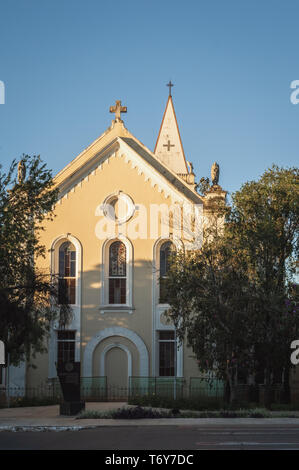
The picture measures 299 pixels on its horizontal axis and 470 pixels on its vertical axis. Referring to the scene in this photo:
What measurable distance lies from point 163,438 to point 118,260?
1789 cm

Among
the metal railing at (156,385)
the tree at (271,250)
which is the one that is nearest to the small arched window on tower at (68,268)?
the metal railing at (156,385)

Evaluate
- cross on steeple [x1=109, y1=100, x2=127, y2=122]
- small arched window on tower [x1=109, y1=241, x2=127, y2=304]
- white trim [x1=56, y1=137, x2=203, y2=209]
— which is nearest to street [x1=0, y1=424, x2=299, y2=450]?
small arched window on tower [x1=109, y1=241, x2=127, y2=304]

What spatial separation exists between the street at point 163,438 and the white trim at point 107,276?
13.1 metres

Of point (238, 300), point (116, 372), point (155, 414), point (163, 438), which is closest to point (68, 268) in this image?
point (116, 372)

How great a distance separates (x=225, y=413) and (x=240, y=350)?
3.39m

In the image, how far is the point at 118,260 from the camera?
34875 mm

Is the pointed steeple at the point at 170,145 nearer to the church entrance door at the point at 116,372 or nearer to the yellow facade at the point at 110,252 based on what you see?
the yellow facade at the point at 110,252

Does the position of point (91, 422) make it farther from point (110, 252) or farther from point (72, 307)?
point (110, 252)

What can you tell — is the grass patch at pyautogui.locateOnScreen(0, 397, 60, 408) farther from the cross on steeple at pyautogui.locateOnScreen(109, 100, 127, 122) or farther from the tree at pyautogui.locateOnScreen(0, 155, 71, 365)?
the cross on steeple at pyautogui.locateOnScreen(109, 100, 127, 122)

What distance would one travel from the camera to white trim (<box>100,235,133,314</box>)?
34.2 m

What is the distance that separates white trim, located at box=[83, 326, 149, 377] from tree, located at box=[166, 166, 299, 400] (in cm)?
524

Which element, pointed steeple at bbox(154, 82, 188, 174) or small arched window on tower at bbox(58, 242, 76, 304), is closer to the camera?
small arched window on tower at bbox(58, 242, 76, 304)

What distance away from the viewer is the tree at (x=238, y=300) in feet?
86.8
